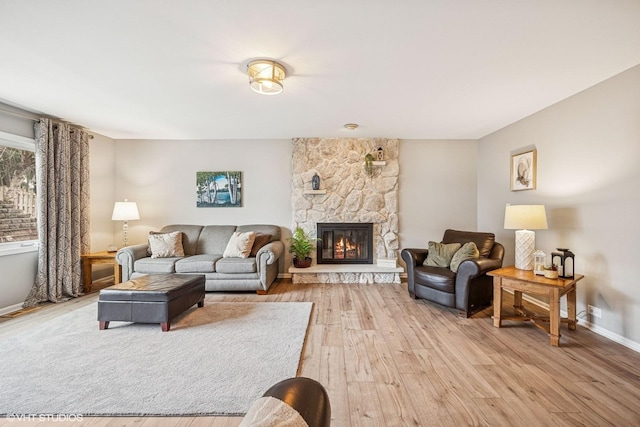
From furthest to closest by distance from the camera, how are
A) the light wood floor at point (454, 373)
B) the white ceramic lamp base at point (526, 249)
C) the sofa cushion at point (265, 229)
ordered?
the sofa cushion at point (265, 229), the white ceramic lamp base at point (526, 249), the light wood floor at point (454, 373)

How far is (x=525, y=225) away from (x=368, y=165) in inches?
98.5

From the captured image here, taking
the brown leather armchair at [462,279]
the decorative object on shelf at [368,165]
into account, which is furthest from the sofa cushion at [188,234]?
the brown leather armchair at [462,279]

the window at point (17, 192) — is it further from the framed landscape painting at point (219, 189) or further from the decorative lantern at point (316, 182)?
the decorative lantern at point (316, 182)

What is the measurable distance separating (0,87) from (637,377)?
6.13 meters

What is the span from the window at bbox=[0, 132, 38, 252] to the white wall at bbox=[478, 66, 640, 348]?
6.46 m

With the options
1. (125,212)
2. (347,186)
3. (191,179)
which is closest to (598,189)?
(347,186)

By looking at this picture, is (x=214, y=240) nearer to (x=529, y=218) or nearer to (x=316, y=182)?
(x=316, y=182)

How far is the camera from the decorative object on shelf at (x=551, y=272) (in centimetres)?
271

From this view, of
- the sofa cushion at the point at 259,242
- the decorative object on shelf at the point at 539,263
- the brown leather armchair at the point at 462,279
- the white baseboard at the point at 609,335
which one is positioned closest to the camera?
the white baseboard at the point at 609,335

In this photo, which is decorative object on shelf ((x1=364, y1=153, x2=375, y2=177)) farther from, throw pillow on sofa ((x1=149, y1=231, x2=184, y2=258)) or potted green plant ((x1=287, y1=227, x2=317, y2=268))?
throw pillow on sofa ((x1=149, y1=231, x2=184, y2=258))

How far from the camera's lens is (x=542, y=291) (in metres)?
2.62

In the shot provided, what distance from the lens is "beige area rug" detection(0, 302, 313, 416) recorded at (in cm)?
176

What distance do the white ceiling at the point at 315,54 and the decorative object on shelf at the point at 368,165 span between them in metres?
1.14

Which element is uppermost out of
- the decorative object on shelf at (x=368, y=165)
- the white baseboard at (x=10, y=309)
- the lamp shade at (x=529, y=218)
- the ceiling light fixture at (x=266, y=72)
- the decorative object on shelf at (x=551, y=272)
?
the ceiling light fixture at (x=266, y=72)
